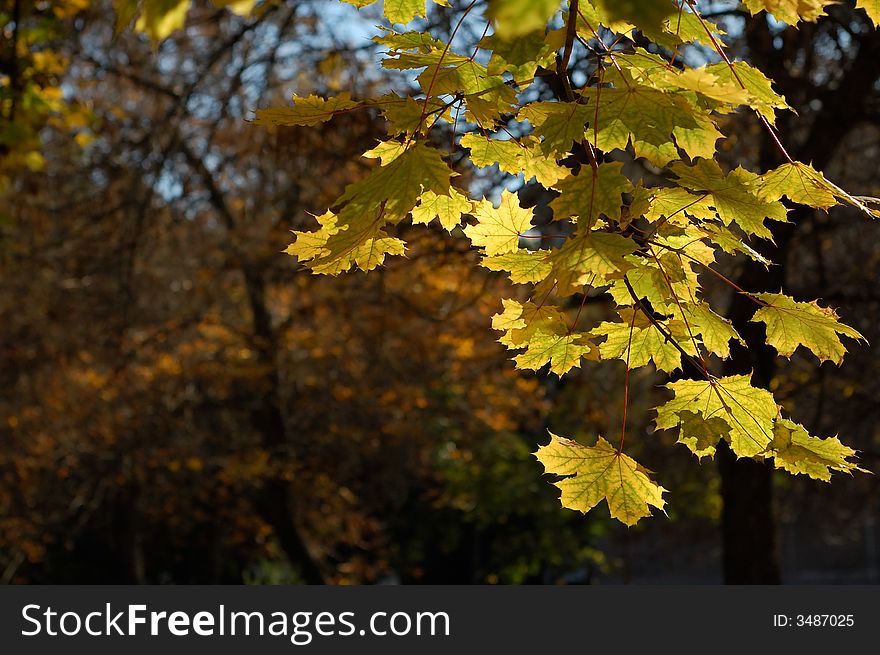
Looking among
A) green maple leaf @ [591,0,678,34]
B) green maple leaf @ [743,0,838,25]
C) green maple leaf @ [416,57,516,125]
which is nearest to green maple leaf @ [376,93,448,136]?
green maple leaf @ [416,57,516,125]

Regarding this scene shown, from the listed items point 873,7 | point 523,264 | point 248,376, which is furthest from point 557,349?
point 248,376

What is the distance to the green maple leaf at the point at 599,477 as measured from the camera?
1.68 metres

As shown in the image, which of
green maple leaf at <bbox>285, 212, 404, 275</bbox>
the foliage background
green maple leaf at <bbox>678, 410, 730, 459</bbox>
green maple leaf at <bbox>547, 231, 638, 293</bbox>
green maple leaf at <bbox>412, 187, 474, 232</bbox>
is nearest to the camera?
green maple leaf at <bbox>547, 231, 638, 293</bbox>

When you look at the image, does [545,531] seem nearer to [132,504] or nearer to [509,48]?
[132,504]

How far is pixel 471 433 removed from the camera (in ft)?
29.3

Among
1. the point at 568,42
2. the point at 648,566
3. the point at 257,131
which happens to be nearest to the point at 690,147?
the point at 568,42

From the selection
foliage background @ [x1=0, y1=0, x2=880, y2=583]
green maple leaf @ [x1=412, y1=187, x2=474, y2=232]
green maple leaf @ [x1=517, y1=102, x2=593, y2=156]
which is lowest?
green maple leaf @ [x1=517, y1=102, x2=593, y2=156]

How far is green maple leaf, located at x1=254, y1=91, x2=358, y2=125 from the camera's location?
1.62 meters

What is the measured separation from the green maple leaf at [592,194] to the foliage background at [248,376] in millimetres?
4626

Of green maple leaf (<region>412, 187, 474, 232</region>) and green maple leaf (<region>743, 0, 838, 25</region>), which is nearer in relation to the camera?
green maple leaf (<region>743, 0, 838, 25</region>)

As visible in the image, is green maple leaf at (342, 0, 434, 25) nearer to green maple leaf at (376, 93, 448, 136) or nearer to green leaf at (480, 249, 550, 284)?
green maple leaf at (376, 93, 448, 136)

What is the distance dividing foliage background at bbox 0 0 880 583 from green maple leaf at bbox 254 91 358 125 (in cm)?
435

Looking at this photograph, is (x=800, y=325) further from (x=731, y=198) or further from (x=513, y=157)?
(x=513, y=157)

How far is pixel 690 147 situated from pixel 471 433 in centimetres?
742
